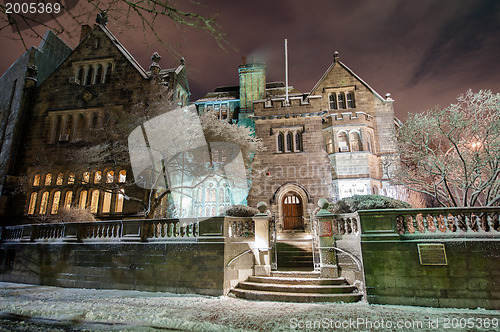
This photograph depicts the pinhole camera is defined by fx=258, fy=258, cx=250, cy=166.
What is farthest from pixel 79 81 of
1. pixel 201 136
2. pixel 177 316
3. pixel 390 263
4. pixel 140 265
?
pixel 390 263

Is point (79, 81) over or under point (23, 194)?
over

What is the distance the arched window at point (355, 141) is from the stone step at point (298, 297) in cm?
1274

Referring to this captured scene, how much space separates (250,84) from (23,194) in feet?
59.2

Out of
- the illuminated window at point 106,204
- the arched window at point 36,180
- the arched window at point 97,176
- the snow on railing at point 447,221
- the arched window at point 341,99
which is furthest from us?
the arched window at point 341,99

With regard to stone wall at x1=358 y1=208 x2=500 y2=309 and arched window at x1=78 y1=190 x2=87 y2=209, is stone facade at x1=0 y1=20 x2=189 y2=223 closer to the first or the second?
arched window at x1=78 y1=190 x2=87 y2=209

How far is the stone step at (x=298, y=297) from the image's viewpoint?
706cm

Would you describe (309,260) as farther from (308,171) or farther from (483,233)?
(308,171)

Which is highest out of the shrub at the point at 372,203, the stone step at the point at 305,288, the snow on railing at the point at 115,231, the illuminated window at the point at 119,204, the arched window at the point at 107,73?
the arched window at the point at 107,73

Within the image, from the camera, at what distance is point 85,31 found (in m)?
22.2

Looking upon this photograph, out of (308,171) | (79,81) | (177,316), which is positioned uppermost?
(79,81)

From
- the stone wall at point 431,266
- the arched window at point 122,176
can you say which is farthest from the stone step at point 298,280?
the arched window at point 122,176

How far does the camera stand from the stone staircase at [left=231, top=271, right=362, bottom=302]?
7.11 m

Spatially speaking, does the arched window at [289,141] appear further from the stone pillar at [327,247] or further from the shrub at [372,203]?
the stone pillar at [327,247]

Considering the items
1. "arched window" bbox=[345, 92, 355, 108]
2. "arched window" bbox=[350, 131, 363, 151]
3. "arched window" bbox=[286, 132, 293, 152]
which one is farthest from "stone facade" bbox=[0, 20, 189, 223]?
"arched window" bbox=[345, 92, 355, 108]
